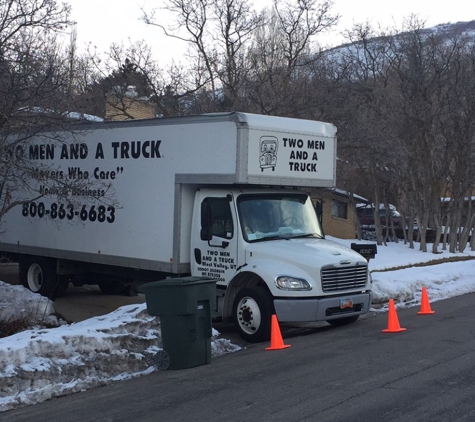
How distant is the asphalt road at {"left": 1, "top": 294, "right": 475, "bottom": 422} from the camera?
699cm

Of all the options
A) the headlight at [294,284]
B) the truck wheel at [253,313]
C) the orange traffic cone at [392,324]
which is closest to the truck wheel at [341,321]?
the orange traffic cone at [392,324]

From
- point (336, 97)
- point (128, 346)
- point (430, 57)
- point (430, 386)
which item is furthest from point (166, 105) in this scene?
point (430, 386)

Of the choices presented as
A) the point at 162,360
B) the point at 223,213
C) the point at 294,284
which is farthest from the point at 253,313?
the point at 162,360

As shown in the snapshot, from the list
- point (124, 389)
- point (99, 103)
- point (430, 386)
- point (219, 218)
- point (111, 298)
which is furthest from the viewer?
point (99, 103)

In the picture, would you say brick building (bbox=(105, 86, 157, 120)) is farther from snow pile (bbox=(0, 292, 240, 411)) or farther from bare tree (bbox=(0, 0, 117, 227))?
snow pile (bbox=(0, 292, 240, 411))

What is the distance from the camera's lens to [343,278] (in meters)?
11.8

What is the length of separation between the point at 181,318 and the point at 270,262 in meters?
2.50

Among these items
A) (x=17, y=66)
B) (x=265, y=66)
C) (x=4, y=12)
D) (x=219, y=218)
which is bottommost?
(x=219, y=218)

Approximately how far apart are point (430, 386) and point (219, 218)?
542 centimetres

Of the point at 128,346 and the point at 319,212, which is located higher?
the point at 319,212

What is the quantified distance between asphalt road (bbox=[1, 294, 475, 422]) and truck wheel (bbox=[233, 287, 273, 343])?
0.43 metres

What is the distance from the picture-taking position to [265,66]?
26125 mm

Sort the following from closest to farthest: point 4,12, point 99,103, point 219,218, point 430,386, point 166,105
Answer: point 430,386
point 219,218
point 4,12
point 99,103
point 166,105

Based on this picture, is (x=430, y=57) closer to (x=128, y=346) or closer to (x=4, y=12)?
(x=4, y=12)
